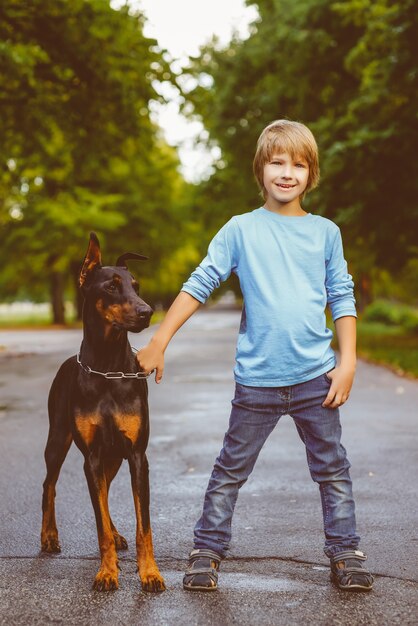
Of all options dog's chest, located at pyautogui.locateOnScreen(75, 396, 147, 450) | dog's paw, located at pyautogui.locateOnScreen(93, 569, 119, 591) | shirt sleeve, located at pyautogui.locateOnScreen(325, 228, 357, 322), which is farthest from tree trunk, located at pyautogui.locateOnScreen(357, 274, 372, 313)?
dog's paw, located at pyautogui.locateOnScreen(93, 569, 119, 591)

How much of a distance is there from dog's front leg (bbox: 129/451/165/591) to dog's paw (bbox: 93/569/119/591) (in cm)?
11

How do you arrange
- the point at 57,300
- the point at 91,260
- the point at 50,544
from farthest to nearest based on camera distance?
the point at 57,300, the point at 50,544, the point at 91,260

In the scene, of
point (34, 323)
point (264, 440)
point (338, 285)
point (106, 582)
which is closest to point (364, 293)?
point (34, 323)

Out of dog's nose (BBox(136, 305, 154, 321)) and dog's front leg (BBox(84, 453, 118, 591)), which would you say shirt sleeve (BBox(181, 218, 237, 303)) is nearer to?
dog's nose (BBox(136, 305, 154, 321))

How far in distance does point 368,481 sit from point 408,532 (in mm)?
1407

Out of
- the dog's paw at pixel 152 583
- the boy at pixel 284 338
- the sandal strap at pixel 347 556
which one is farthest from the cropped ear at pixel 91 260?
the sandal strap at pixel 347 556

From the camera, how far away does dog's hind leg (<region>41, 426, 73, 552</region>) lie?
4293 mm

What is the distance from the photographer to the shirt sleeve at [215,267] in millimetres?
3674

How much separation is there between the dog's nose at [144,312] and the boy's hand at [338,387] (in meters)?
0.81

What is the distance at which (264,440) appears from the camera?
12.5 feet

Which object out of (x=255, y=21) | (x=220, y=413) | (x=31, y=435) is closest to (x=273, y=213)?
(x=31, y=435)

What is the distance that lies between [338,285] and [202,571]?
1.34 m

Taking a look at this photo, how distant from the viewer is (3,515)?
5090mm

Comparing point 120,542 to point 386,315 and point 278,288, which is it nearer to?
point 278,288
